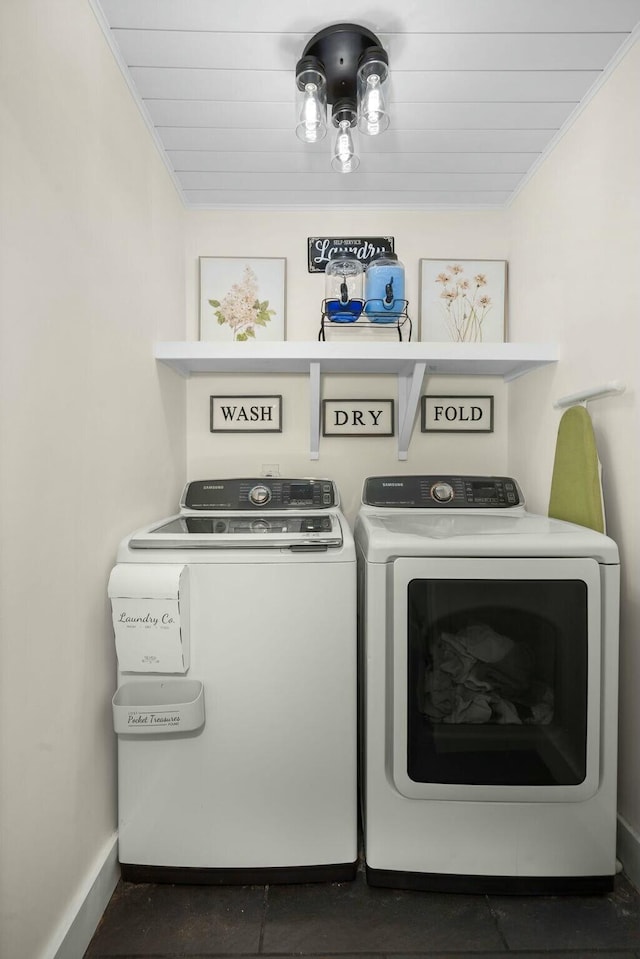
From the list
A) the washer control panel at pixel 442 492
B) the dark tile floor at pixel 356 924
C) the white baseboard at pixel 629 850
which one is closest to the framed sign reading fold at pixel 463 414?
the washer control panel at pixel 442 492

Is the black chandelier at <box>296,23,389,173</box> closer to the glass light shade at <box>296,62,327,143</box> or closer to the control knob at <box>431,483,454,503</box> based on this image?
the glass light shade at <box>296,62,327,143</box>

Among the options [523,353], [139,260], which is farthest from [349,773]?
[139,260]

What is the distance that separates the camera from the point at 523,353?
1.84m

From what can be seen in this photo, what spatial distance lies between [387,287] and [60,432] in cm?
130

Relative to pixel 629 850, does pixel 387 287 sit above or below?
above

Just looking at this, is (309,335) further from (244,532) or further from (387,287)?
(244,532)

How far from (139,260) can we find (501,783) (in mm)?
→ 1845

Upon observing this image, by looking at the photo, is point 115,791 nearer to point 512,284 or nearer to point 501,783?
point 501,783

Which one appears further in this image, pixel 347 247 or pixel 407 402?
pixel 347 247

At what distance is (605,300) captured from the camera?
154 cm

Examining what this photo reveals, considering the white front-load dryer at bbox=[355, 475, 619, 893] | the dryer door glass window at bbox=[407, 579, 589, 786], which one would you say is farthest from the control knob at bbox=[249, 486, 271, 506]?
the dryer door glass window at bbox=[407, 579, 589, 786]

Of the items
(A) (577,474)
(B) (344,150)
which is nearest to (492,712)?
(A) (577,474)

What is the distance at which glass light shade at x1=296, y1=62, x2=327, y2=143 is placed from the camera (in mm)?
1331

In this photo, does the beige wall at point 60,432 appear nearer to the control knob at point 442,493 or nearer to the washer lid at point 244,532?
the washer lid at point 244,532
